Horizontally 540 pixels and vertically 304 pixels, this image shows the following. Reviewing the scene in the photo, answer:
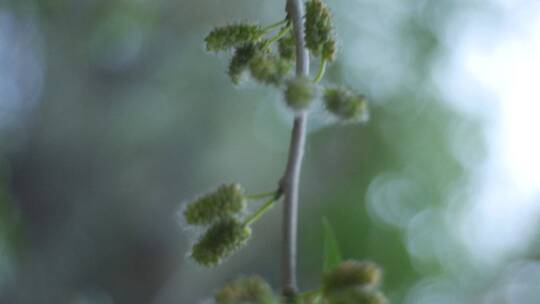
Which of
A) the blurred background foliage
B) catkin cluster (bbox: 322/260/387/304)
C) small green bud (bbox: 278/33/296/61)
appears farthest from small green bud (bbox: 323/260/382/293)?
the blurred background foliage

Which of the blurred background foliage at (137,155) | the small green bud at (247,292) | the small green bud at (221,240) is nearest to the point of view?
the small green bud at (247,292)

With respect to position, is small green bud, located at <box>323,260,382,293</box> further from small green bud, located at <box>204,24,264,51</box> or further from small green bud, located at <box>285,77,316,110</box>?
small green bud, located at <box>204,24,264,51</box>

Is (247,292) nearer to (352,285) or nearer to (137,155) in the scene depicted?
(352,285)

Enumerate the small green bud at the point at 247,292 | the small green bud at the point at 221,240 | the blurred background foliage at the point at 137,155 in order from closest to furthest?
1. the small green bud at the point at 247,292
2. the small green bud at the point at 221,240
3. the blurred background foliage at the point at 137,155

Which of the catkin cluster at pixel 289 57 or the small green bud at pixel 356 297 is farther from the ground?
the catkin cluster at pixel 289 57

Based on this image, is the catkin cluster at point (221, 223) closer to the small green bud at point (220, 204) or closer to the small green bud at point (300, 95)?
the small green bud at point (220, 204)

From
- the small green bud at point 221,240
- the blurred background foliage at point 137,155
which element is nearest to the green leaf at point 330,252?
the small green bud at point 221,240

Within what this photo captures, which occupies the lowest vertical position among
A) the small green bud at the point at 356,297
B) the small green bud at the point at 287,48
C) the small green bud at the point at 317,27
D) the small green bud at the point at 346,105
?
the small green bud at the point at 356,297
